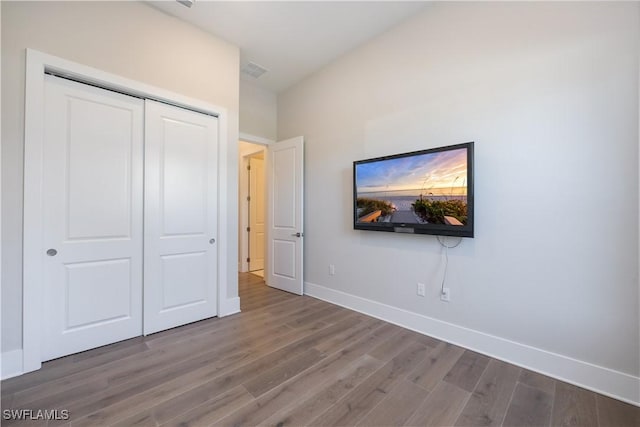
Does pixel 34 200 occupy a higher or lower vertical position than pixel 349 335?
higher

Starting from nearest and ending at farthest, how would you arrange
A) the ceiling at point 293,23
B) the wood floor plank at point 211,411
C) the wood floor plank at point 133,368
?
the wood floor plank at point 211,411 < the wood floor plank at point 133,368 < the ceiling at point 293,23

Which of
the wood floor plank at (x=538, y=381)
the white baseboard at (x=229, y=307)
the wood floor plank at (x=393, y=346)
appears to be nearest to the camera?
the wood floor plank at (x=538, y=381)

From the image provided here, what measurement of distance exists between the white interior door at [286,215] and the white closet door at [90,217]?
1926 millimetres

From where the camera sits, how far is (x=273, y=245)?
430 centimetres

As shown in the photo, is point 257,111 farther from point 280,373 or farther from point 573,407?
point 573,407

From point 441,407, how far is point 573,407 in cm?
82

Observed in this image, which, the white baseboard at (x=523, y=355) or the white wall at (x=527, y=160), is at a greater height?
the white wall at (x=527, y=160)

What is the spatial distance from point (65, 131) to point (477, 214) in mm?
3528

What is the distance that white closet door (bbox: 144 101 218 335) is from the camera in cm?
264

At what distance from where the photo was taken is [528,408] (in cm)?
165

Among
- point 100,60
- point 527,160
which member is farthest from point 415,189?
point 100,60

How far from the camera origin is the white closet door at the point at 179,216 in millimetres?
2637

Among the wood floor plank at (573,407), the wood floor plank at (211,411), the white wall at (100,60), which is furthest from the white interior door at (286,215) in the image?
the wood floor plank at (573,407)

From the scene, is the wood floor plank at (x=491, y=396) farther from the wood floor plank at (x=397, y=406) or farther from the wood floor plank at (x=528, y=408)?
the wood floor plank at (x=397, y=406)
